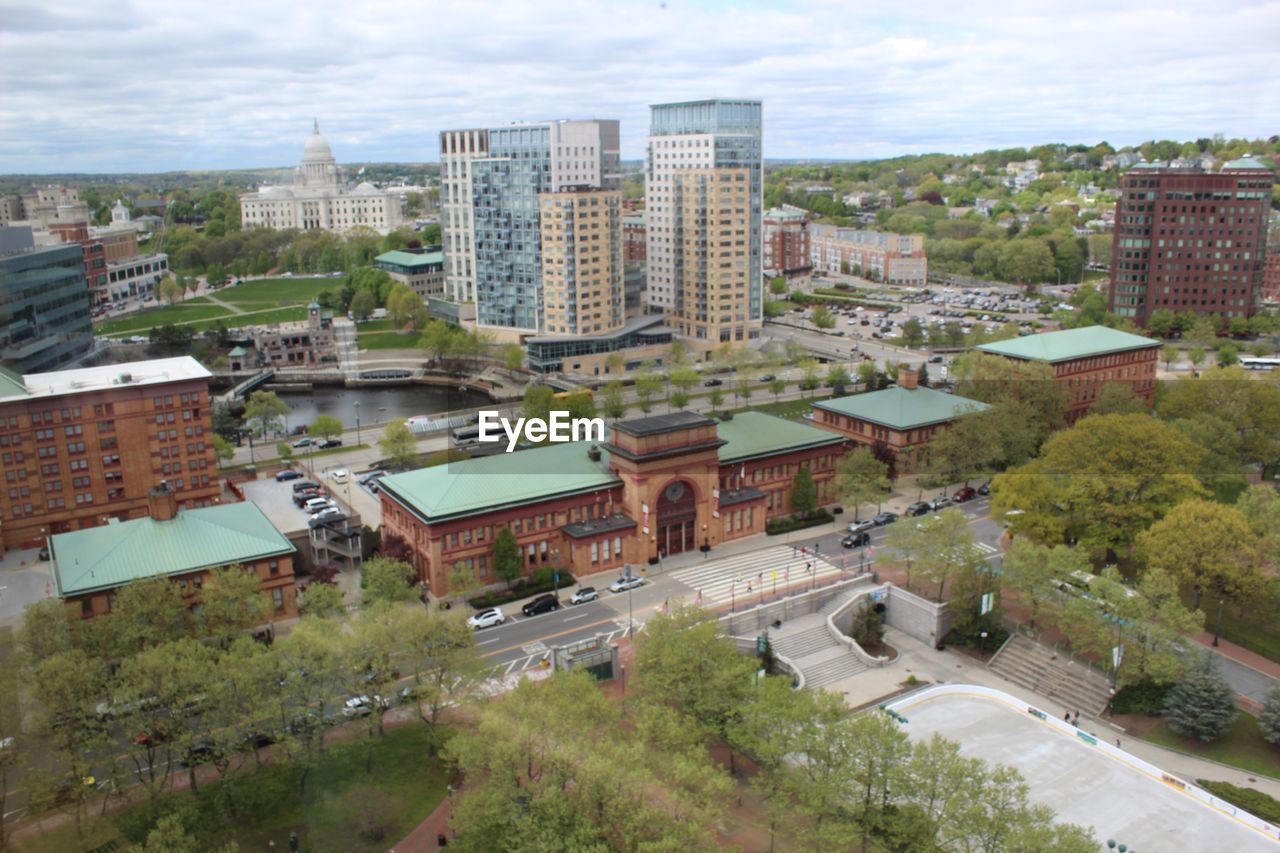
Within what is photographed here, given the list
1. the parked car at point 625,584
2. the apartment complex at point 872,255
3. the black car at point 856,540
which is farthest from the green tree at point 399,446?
the apartment complex at point 872,255

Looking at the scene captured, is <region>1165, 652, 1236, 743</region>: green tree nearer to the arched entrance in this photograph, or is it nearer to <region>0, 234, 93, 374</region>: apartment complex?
the arched entrance

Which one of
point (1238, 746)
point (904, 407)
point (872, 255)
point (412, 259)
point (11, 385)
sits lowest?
point (1238, 746)

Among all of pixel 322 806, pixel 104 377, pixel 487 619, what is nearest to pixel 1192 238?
pixel 487 619

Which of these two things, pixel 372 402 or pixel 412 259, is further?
pixel 412 259

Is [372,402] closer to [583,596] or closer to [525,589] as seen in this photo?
[525,589]

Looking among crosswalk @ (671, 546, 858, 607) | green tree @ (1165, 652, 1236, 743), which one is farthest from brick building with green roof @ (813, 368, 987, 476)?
green tree @ (1165, 652, 1236, 743)

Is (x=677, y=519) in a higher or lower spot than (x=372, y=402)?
higher

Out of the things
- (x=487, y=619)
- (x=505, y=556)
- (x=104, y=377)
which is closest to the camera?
(x=487, y=619)

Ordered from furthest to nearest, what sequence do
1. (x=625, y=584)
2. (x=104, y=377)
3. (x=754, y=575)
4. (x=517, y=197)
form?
(x=517, y=197) < (x=104, y=377) < (x=754, y=575) < (x=625, y=584)
